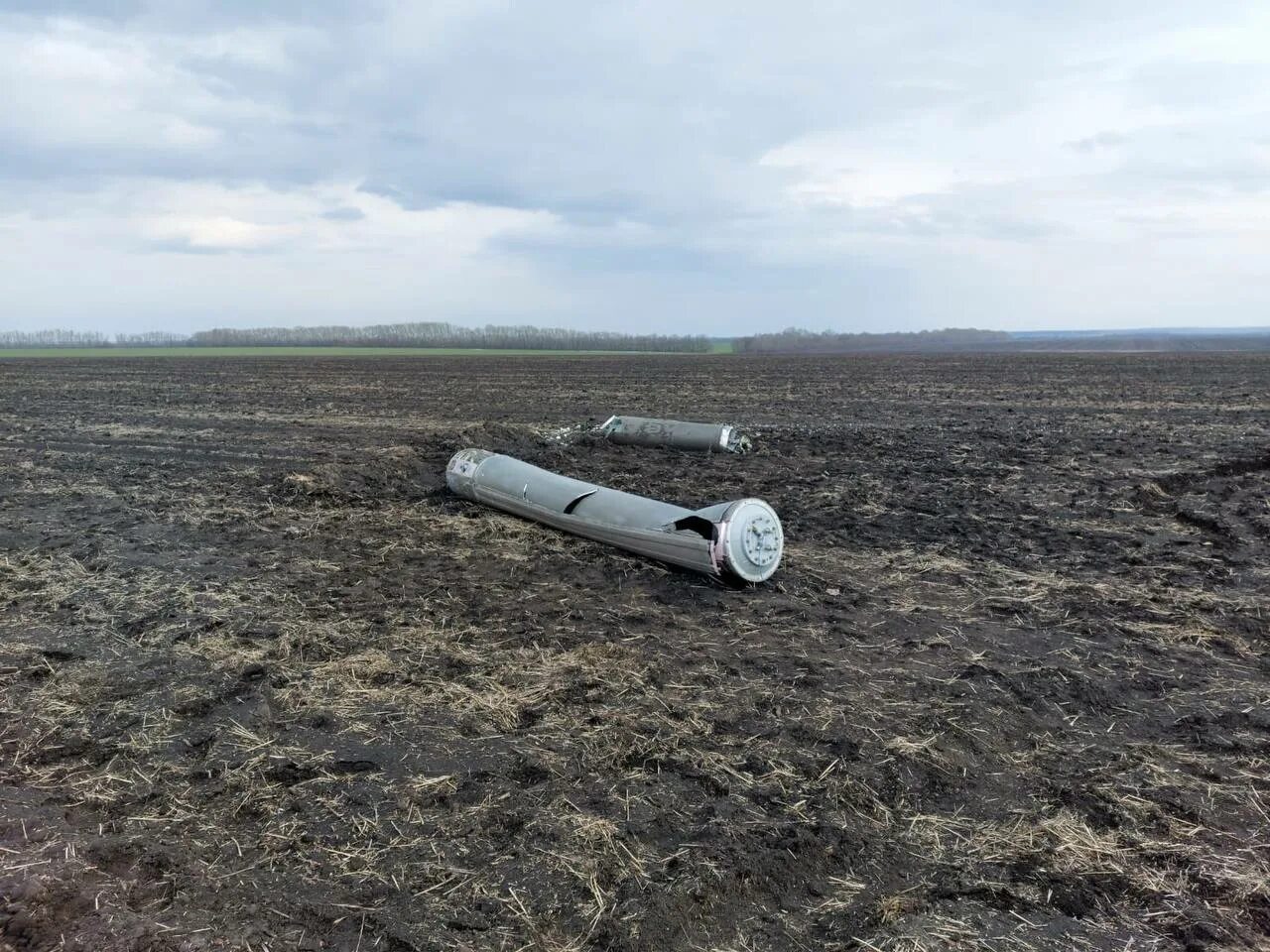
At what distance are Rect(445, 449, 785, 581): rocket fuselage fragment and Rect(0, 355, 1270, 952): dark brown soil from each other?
23 centimetres

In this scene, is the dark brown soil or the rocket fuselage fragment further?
the rocket fuselage fragment

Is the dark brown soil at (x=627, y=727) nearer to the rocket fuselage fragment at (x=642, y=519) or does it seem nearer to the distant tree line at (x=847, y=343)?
the rocket fuselage fragment at (x=642, y=519)

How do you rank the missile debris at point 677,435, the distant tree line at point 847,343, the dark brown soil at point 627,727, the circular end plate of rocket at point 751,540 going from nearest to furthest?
the dark brown soil at point 627,727 < the circular end plate of rocket at point 751,540 < the missile debris at point 677,435 < the distant tree line at point 847,343

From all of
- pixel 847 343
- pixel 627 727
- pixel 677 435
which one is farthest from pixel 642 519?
pixel 847 343

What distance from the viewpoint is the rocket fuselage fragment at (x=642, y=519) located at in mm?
6254

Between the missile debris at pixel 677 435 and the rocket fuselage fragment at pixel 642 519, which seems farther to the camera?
the missile debris at pixel 677 435

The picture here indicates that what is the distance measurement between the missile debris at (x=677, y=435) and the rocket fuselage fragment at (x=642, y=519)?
4.19m

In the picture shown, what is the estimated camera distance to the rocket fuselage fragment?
6.25 meters

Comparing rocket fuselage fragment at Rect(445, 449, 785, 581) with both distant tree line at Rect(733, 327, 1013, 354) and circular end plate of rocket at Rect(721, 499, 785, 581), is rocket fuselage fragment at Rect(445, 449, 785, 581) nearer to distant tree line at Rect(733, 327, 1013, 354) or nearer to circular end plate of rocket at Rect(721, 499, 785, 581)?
circular end plate of rocket at Rect(721, 499, 785, 581)

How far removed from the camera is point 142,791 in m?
3.71

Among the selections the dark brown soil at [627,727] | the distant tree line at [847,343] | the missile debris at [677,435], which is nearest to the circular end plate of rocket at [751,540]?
the dark brown soil at [627,727]

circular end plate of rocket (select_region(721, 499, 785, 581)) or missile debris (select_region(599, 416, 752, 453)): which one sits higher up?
missile debris (select_region(599, 416, 752, 453))

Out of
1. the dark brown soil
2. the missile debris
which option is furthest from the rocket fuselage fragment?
the missile debris

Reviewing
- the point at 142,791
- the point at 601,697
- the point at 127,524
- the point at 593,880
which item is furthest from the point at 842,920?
the point at 127,524
